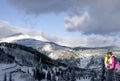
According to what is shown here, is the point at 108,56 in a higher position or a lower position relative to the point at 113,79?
higher

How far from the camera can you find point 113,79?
3141 centimetres

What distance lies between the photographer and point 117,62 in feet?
102

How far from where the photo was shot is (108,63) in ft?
103

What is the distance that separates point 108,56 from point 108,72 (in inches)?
55.2

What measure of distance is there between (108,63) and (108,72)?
0.94 metres

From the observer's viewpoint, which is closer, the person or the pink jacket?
the pink jacket

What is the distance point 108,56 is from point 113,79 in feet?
6.74

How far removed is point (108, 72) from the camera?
31844 mm

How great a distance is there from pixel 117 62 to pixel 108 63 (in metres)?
0.82

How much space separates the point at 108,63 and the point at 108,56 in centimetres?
75

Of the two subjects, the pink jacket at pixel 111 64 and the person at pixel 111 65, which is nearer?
the pink jacket at pixel 111 64

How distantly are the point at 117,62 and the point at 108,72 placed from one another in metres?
1.41
